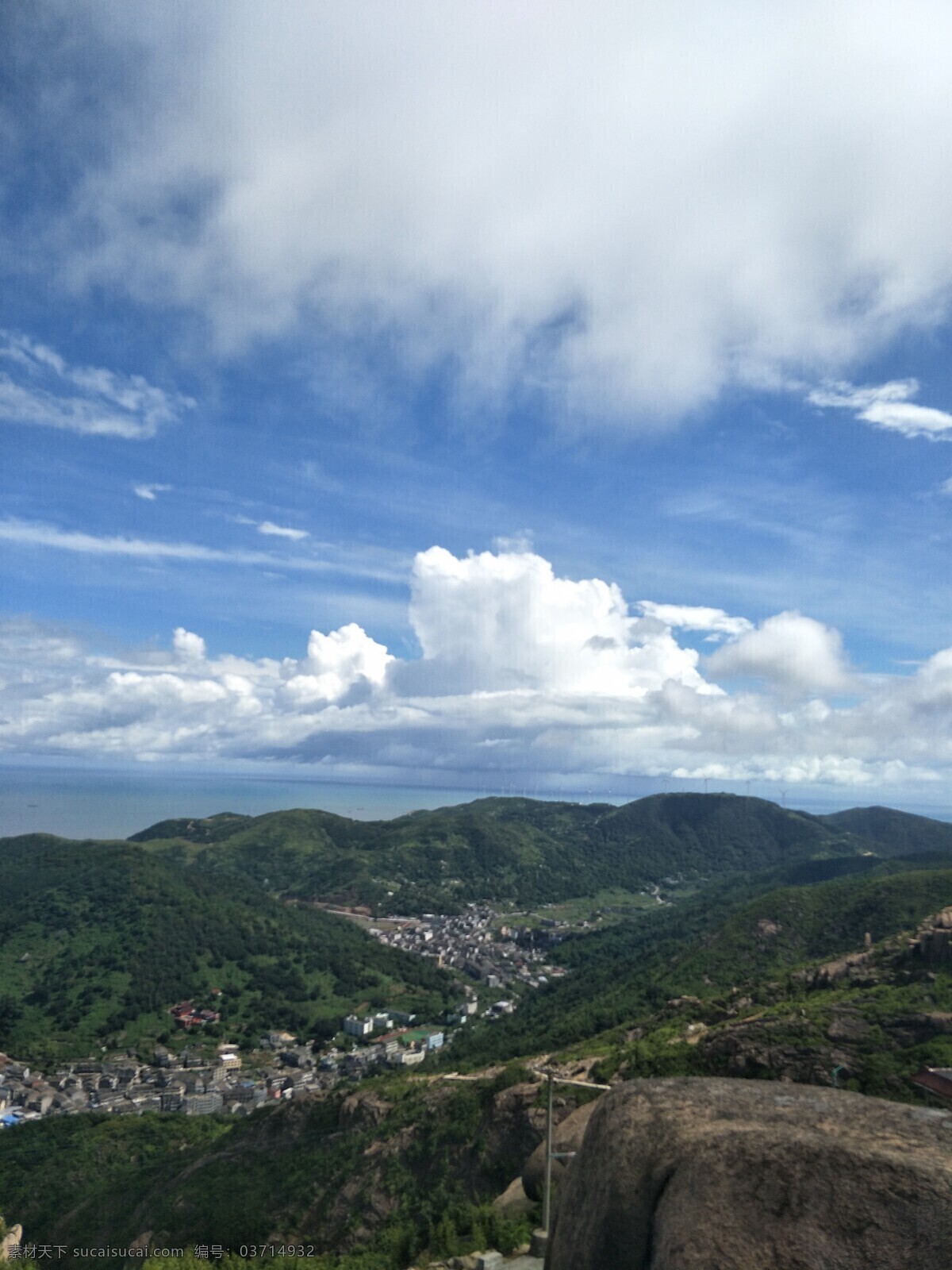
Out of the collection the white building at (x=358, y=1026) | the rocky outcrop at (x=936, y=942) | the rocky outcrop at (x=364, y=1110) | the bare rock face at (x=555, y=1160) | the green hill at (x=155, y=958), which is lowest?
the white building at (x=358, y=1026)

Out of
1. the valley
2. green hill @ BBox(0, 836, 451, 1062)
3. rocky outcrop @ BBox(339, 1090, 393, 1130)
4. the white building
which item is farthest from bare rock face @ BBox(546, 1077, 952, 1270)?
green hill @ BBox(0, 836, 451, 1062)

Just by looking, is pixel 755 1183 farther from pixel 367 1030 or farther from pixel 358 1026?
pixel 358 1026

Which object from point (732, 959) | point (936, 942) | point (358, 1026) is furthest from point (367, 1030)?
point (936, 942)

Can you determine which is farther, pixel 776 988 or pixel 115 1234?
pixel 776 988

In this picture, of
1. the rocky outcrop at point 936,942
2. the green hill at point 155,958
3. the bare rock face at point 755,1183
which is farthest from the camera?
the green hill at point 155,958

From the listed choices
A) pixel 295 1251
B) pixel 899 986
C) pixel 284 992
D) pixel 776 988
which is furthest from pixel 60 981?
pixel 899 986

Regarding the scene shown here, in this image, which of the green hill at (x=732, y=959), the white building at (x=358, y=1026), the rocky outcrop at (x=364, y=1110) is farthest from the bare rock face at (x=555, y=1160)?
the white building at (x=358, y=1026)

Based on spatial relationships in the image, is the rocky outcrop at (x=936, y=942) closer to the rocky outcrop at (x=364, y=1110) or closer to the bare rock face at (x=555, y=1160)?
the bare rock face at (x=555, y=1160)

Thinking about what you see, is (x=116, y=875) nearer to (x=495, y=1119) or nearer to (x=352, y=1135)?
(x=352, y=1135)
